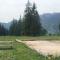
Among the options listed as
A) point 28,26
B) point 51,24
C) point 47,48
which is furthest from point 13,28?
point 47,48

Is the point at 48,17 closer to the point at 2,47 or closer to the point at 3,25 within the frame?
the point at 3,25

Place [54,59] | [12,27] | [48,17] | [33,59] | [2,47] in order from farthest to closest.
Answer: [48,17] → [12,27] → [2,47] → [33,59] → [54,59]

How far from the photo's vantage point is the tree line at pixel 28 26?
55562 millimetres

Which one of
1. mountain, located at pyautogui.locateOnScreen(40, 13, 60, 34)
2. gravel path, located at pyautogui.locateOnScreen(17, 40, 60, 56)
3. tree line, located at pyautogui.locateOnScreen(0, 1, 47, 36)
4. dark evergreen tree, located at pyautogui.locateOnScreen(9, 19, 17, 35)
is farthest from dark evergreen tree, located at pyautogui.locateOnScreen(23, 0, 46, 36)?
gravel path, located at pyautogui.locateOnScreen(17, 40, 60, 56)

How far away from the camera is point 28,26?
55.8m

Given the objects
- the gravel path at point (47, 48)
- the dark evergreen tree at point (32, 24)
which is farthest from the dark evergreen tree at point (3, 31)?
the gravel path at point (47, 48)

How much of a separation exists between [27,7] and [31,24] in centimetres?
699

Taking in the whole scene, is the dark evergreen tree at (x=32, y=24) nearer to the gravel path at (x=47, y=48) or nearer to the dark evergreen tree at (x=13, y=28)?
the dark evergreen tree at (x=13, y=28)

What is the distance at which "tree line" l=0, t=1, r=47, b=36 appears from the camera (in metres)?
55.6

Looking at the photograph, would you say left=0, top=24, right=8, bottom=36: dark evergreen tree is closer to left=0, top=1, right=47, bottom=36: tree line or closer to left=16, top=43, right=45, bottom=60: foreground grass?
left=0, top=1, right=47, bottom=36: tree line

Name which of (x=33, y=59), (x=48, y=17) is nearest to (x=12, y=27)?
(x=33, y=59)

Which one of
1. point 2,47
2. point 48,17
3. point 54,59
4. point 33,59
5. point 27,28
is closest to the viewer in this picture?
point 54,59

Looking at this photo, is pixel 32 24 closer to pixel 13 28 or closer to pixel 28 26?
pixel 28 26

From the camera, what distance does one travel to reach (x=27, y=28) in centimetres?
5594
